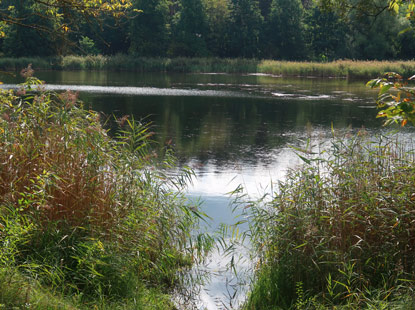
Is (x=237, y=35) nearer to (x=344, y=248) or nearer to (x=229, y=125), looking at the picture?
(x=229, y=125)

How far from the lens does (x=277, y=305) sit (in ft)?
14.7

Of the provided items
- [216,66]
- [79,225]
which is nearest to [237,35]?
[216,66]

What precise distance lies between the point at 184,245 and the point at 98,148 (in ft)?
4.16

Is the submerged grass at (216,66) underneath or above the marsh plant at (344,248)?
above

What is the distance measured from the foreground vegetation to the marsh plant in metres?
0.93

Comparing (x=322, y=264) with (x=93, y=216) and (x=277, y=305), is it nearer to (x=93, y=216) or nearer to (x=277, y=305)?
(x=277, y=305)

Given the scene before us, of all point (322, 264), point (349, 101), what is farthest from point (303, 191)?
point (349, 101)

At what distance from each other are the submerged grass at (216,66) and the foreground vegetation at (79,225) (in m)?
32.8

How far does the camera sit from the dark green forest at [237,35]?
172ft

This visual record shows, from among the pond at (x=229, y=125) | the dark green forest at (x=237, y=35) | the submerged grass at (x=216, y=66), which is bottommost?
the pond at (x=229, y=125)

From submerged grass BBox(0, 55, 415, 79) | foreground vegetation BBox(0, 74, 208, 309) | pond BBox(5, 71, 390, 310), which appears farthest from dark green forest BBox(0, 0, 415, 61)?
foreground vegetation BBox(0, 74, 208, 309)

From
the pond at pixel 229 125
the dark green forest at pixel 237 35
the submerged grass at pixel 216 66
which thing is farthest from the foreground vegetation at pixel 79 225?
the dark green forest at pixel 237 35

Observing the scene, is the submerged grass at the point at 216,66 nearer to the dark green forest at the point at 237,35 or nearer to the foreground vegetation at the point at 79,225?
the dark green forest at the point at 237,35

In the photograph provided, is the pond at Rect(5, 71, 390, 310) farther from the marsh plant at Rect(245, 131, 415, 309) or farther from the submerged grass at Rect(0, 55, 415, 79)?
the submerged grass at Rect(0, 55, 415, 79)
